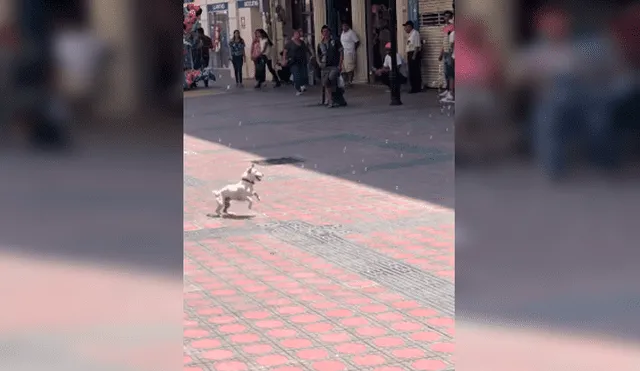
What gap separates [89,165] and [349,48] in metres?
21.1

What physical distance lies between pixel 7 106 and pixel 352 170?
865cm

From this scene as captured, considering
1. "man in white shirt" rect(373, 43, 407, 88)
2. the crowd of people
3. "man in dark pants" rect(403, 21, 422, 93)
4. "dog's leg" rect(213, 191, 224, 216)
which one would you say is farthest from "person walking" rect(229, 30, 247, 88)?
"dog's leg" rect(213, 191, 224, 216)

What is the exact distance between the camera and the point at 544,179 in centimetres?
247

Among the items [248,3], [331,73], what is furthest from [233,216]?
[248,3]

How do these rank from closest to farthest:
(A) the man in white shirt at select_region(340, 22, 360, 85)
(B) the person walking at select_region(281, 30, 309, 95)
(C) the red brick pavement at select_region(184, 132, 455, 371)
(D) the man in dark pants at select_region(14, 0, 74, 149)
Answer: (D) the man in dark pants at select_region(14, 0, 74, 149) → (C) the red brick pavement at select_region(184, 132, 455, 371) → (B) the person walking at select_region(281, 30, 309, 95) → (A) the man in white shirt at select_region(340, 22, 360, 85)

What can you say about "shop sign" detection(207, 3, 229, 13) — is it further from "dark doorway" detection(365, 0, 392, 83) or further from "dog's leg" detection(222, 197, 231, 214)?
"dog's leg" detection(222, 197, 231, 214)

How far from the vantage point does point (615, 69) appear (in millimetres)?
2484

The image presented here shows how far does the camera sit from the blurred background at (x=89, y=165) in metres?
2.10

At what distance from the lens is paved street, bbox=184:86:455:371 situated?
476 centimetres

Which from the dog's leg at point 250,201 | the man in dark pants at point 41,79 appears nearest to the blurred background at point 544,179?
the man in dark pants at point 41,79

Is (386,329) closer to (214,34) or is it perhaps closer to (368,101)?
(368,101)

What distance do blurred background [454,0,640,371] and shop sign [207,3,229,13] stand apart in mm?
31070

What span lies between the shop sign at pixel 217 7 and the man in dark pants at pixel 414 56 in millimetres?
13718

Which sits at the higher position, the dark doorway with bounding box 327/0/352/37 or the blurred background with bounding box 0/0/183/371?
the dark doorway with bounding box 327/0/352/37
